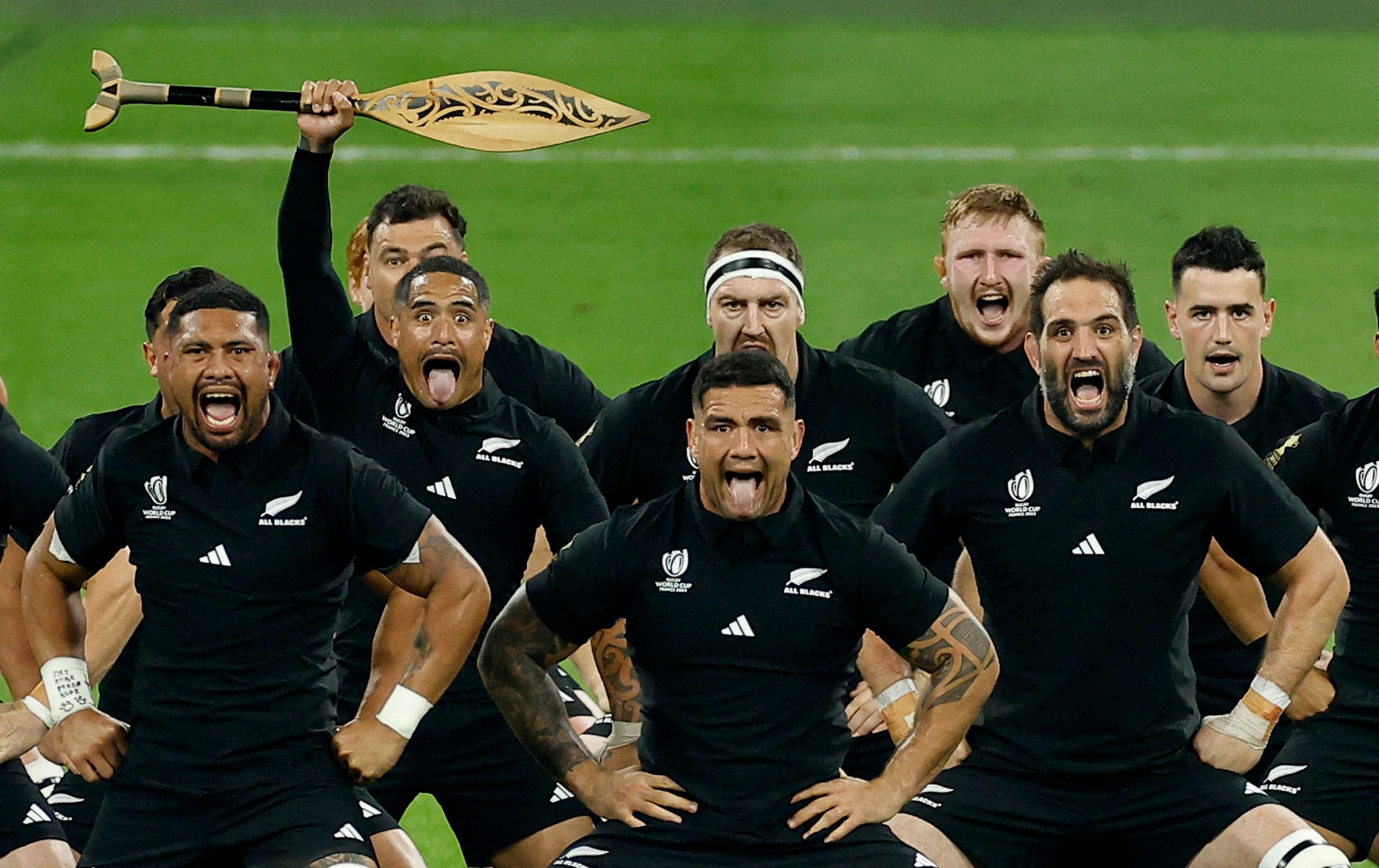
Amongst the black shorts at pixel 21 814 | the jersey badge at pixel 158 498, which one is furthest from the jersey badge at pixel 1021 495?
the black shorts at pixel 21 814

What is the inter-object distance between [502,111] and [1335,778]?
3.99 m

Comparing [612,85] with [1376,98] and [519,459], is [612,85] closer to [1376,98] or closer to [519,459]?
[1376,98]

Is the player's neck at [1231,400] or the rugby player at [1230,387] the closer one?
the rugby player at [1230,387]

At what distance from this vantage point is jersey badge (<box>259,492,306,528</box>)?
7.34 metres

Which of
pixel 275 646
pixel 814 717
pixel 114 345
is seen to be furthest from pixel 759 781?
pixel 114 345

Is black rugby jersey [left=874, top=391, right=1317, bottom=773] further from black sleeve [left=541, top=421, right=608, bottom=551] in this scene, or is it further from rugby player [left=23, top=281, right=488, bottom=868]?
rugby player [left=23, top=281, right=488, bottom=868]

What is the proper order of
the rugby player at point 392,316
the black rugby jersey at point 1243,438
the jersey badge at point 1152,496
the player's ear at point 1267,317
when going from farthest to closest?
1. the rugby player at point 392,316
2. the player's ear at point 1267,317
3. the black rugby jersey at point 1243,438
4. the jersey badge at point 1152,496

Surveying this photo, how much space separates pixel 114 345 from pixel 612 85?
250 inches

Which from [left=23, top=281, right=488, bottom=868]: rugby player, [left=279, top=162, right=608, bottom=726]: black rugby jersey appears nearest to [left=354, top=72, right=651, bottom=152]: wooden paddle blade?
[left=279, top=162, right=608, bottom=726]: black rugby jersey

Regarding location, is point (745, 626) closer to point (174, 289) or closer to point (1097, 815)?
point (1097, 815)

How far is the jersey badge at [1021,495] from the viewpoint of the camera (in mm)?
7773

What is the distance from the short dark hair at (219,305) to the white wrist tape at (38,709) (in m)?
1.39

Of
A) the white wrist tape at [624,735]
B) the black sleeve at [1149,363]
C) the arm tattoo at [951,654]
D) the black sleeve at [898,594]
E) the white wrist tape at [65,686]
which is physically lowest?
the white wrist tape at [624,735]

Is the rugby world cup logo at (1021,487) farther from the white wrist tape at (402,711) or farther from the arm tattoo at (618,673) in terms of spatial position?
the white wrist tape at (402,711)
